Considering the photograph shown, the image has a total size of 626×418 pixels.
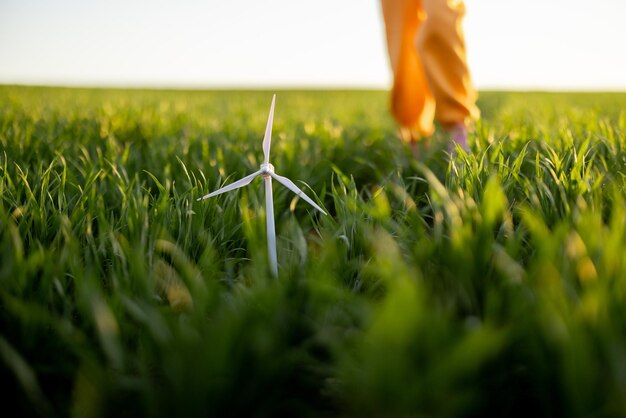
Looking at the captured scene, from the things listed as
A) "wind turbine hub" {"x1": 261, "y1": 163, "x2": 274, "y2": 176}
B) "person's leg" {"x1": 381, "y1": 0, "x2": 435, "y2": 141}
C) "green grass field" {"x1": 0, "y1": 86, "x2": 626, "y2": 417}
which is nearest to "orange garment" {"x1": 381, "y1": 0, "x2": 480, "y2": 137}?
"person's leg" {"x1": 381, "y1": 0, "x2": 435, "y2": 141}

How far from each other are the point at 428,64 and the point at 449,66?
130 millimetres

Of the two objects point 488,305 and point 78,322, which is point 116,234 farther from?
point 488,305

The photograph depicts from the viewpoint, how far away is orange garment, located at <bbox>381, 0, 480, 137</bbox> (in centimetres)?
287

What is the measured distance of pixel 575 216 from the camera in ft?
4.23

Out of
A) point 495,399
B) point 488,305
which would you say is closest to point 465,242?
point 488,305

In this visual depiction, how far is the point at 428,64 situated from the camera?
2957mm

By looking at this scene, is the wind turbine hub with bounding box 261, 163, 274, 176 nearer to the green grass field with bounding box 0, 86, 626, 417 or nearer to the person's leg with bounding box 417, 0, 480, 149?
the green grass field with bounding box 0, 86, 626, 417

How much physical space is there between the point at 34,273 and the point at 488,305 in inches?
39.1

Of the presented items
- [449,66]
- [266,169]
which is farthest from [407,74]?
[266,169]

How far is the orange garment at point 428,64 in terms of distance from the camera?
2.87 meters

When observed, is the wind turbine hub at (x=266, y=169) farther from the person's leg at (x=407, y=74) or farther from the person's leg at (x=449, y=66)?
the person's leg at (x=407, y=74)

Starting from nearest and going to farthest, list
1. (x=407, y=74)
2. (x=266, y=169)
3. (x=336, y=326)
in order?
(x=336, y=326) → (x=266, y=169) → (x=407, y=74)

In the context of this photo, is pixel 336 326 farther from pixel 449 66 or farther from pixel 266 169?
pixel 449 66

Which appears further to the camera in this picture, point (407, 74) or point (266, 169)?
point (407, 74)
